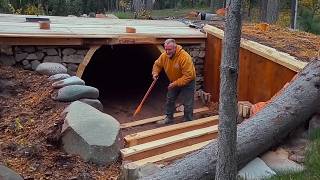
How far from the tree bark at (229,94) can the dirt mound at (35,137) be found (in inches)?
92.1

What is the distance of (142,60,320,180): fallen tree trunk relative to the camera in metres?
3.92

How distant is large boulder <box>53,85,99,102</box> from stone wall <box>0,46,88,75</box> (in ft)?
5.91

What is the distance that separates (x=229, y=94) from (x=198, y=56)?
688 cm

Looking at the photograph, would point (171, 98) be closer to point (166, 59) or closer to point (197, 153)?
point (166, 59)

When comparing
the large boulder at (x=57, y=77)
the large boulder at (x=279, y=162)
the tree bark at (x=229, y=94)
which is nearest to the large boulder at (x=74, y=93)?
→ the large boulder at (x=57, y=77)

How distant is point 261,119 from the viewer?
173 inches

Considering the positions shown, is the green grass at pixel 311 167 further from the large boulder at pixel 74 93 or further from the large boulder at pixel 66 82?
the large boulder at pixel 66 82

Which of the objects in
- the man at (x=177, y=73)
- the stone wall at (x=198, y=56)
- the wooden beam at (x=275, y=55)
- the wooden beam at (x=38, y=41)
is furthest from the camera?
the stone wall at (x=198, y=56)

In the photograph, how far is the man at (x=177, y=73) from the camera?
283 inches

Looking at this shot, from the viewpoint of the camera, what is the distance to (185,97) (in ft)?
24.9

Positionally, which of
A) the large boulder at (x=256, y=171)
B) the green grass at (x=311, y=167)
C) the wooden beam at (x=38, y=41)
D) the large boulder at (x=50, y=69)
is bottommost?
the large boulder at (x=256, y=171)

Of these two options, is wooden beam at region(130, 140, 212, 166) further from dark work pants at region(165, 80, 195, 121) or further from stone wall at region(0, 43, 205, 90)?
stone wall at region(0, 43, 205, 90)

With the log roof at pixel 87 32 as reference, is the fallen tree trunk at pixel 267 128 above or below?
below

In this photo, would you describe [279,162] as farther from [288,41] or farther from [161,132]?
[288,41]
